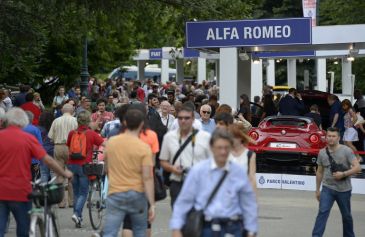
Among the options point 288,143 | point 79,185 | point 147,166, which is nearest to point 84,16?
point 288,143

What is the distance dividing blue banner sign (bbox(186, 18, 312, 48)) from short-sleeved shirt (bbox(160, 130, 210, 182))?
43.6ft

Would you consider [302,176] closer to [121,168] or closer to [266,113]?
[266,113]

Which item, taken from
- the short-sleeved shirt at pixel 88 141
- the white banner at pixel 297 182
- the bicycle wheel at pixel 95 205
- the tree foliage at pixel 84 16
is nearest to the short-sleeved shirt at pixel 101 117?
the tree foliage at pixel 84 16

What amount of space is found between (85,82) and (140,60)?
26.3 meters

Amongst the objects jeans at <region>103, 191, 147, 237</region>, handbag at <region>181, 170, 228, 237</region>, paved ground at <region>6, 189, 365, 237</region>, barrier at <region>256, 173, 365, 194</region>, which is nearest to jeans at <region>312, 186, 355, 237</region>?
paved ground at <region>6, 189, 365, 237</region>

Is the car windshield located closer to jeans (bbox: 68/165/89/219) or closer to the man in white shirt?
jeans (bbox: 68/165/89/219)

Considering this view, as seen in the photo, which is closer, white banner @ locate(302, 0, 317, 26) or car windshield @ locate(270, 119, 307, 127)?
car windshield @ locate(270, 119, 307, 127)

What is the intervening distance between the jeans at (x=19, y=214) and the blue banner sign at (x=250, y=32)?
45.8 feet

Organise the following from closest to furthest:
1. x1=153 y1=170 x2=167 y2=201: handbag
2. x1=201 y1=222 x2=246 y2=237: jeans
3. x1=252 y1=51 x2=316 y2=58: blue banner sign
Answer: x1=201 y1=222 x2=246 y2=237: jeans
x1=153 y1=170 x2=167 y2=201: handbag
x1=252 y1=51 x2=316 y2=58: blue banner sign

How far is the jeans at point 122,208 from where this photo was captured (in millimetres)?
9562

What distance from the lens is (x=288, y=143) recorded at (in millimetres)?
21422

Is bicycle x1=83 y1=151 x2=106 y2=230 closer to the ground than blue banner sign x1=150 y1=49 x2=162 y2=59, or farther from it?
closer to the ground

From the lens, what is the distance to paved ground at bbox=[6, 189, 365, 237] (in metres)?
14.1

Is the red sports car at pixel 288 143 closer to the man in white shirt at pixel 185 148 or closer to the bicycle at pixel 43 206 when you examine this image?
the man in white shirt at pixel 185 148
